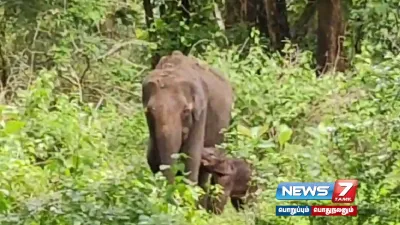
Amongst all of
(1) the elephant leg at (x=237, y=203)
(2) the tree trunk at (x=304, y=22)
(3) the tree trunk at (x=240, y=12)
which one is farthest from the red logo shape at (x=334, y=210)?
(2) the tree trunk at (x=304, y=22)

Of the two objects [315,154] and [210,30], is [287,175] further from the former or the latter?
[210,30]

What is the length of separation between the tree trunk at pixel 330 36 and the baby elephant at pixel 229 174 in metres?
3.82

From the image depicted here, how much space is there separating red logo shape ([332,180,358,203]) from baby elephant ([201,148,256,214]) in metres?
1.55

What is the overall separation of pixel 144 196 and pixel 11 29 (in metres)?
5.76

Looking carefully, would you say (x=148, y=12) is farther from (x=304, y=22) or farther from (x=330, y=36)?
(x=330, y=36)

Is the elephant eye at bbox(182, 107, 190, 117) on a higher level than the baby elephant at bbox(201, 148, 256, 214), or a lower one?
higher

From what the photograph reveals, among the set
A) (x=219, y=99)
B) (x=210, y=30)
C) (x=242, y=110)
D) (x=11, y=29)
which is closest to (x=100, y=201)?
(x=219, y=99)

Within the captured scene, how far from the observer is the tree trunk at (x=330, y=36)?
33.5 feet

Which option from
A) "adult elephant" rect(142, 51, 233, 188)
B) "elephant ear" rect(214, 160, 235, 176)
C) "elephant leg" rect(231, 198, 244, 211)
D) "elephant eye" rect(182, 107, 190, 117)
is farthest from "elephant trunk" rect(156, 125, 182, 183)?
"elephant leg" rect(231, 198, 244, 211)

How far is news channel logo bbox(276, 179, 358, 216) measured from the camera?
466 centimetres

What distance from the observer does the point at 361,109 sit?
6258 millimetres

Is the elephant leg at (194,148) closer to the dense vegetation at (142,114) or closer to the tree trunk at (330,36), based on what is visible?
the dense vegetation at (142,114)

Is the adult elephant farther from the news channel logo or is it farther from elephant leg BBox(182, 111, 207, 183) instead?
the news channel logo

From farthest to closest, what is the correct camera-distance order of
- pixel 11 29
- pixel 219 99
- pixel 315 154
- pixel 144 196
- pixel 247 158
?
pixel 11 29
pixel 219 99
pixel 247 158
pixel 315 154
pixel 144 196
